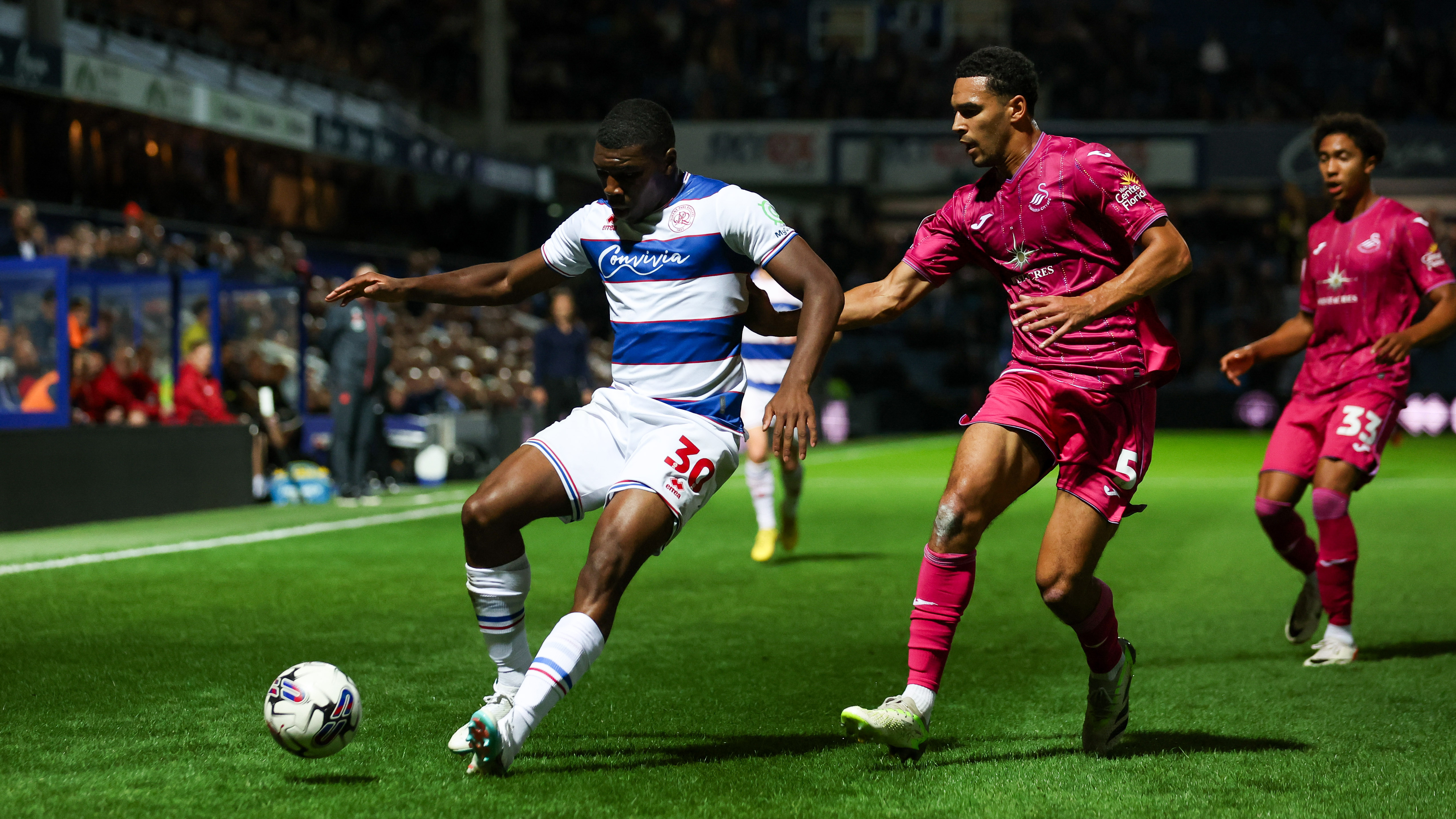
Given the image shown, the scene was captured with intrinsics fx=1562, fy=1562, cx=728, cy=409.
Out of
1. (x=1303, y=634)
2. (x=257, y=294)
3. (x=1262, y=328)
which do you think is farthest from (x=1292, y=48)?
(x=1303, y=634)

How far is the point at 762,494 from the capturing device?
985 cm

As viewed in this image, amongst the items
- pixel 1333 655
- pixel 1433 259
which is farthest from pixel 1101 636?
pixel 1433 259

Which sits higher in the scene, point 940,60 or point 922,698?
point 940,60

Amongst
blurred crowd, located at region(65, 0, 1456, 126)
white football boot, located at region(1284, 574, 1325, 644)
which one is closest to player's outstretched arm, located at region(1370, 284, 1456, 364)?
white football boot, located at region(1284, 574, 1325, 644)

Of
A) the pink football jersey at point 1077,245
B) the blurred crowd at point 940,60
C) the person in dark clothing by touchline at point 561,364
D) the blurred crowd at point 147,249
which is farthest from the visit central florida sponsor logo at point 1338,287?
the blurred crowd at point 940,60

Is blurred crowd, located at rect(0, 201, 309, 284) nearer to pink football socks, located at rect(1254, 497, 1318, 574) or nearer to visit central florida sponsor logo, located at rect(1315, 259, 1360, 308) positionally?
pink football socks, located at rect(1254, 497, 1318, 574)

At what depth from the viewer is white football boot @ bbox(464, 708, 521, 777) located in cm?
398

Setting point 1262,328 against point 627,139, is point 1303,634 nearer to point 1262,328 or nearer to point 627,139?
point 627,139

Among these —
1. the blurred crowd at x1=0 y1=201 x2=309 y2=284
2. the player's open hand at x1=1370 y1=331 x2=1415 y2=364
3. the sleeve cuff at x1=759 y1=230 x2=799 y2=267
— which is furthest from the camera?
the blurred crowd at x1=0 y1=201 x2=309 y2=284

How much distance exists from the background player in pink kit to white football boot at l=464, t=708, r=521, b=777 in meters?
3.55

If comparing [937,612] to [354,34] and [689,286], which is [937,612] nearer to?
[689,286]

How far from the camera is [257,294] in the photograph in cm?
1720

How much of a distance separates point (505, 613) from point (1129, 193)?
2160mm

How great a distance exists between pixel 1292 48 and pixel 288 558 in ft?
98.5
